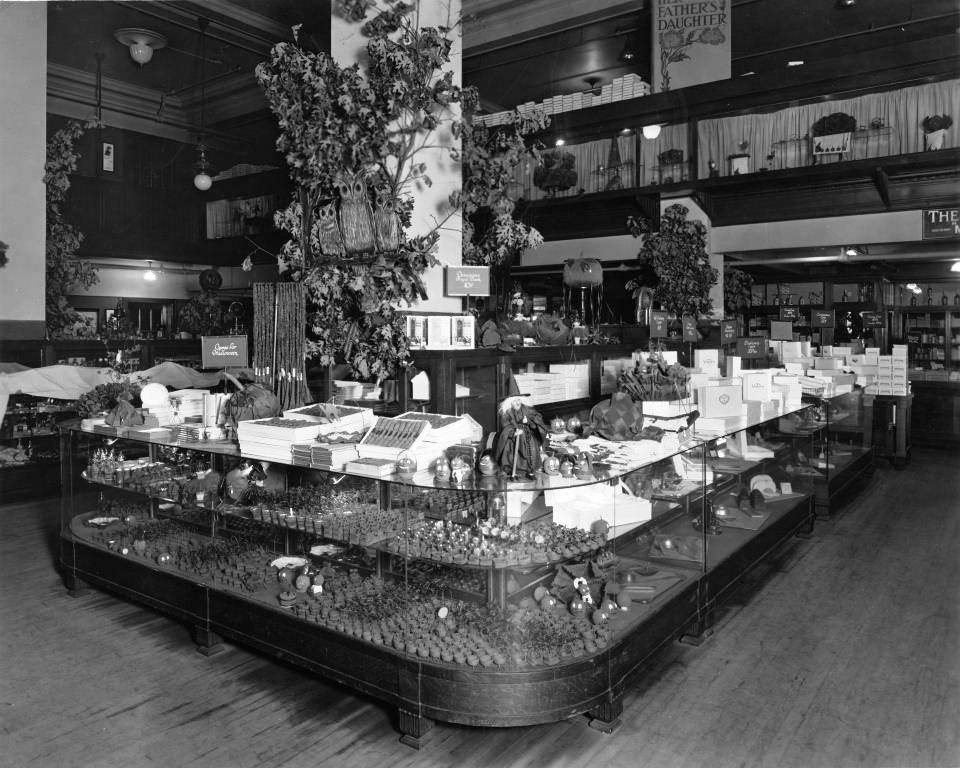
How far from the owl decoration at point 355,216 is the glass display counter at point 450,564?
158cm

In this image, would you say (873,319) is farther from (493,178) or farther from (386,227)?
(386,227)

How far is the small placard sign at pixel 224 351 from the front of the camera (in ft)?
14.2

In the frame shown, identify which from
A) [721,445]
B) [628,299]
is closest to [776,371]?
[721,445]

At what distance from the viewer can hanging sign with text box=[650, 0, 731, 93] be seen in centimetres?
968

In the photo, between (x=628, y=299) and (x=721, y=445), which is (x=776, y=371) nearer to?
(x=721, y=445)

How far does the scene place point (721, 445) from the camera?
429 cm

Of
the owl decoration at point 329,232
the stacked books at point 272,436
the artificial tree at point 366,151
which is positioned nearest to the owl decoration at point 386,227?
the artificial tree at point 366,151

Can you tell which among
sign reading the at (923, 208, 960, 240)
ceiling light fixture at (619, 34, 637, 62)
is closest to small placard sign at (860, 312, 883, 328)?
sign reading the at (923, 208, 960, 240)

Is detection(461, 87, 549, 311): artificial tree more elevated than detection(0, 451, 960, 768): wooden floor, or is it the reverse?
detection(461, 87, 549, 311): artificial tree

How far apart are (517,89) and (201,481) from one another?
11.5 m

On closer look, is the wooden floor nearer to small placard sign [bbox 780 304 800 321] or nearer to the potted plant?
the potted plant

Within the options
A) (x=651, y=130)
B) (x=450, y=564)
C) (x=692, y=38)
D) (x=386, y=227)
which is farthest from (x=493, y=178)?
(x=692, y=38)

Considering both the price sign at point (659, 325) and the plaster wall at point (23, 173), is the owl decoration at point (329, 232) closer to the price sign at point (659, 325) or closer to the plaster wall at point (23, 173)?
the price sign at point (659, 325)

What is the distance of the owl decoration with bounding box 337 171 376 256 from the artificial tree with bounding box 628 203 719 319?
554 centimetres
